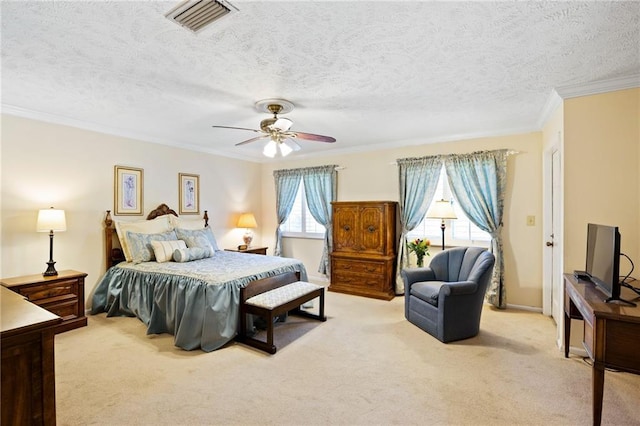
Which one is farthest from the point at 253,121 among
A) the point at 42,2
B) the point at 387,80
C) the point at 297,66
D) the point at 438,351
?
the point at 438,351

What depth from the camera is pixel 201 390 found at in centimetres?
227

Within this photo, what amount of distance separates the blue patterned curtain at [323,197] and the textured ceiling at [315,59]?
1919 mm

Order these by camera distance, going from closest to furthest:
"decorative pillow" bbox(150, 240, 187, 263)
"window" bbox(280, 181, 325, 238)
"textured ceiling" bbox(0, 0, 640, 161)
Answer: "textured ceiling" bbox(0, 0, 640, 161), "decorative pillow" bbox(150, 240, 187, 263), "window" bbox(280, 181, 325, 238)

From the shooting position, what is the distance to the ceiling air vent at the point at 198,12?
1.63m

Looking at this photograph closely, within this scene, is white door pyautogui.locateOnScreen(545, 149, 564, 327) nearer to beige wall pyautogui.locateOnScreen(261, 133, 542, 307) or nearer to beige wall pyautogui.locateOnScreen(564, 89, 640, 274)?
beige wall pyautogui.locateOnScreen(261, 133, 542, 307)

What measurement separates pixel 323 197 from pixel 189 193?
2.27m

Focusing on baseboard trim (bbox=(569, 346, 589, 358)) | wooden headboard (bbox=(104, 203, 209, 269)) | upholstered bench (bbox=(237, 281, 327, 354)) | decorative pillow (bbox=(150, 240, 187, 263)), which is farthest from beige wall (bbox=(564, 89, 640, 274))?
wooden headboard (bbox=(104, 203, 209, 269))

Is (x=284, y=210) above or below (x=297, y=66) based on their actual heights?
below

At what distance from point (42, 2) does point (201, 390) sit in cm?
257

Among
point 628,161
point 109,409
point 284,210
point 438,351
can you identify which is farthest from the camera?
point 284,210

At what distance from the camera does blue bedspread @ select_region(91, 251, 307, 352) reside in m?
2.93

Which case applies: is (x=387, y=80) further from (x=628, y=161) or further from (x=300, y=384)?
(x=300, y=384)

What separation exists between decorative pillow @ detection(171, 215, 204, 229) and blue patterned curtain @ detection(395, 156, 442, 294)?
3.20 meters

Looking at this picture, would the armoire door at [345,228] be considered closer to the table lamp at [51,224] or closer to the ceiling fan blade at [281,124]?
the ceiling fan blade at [281,124]
